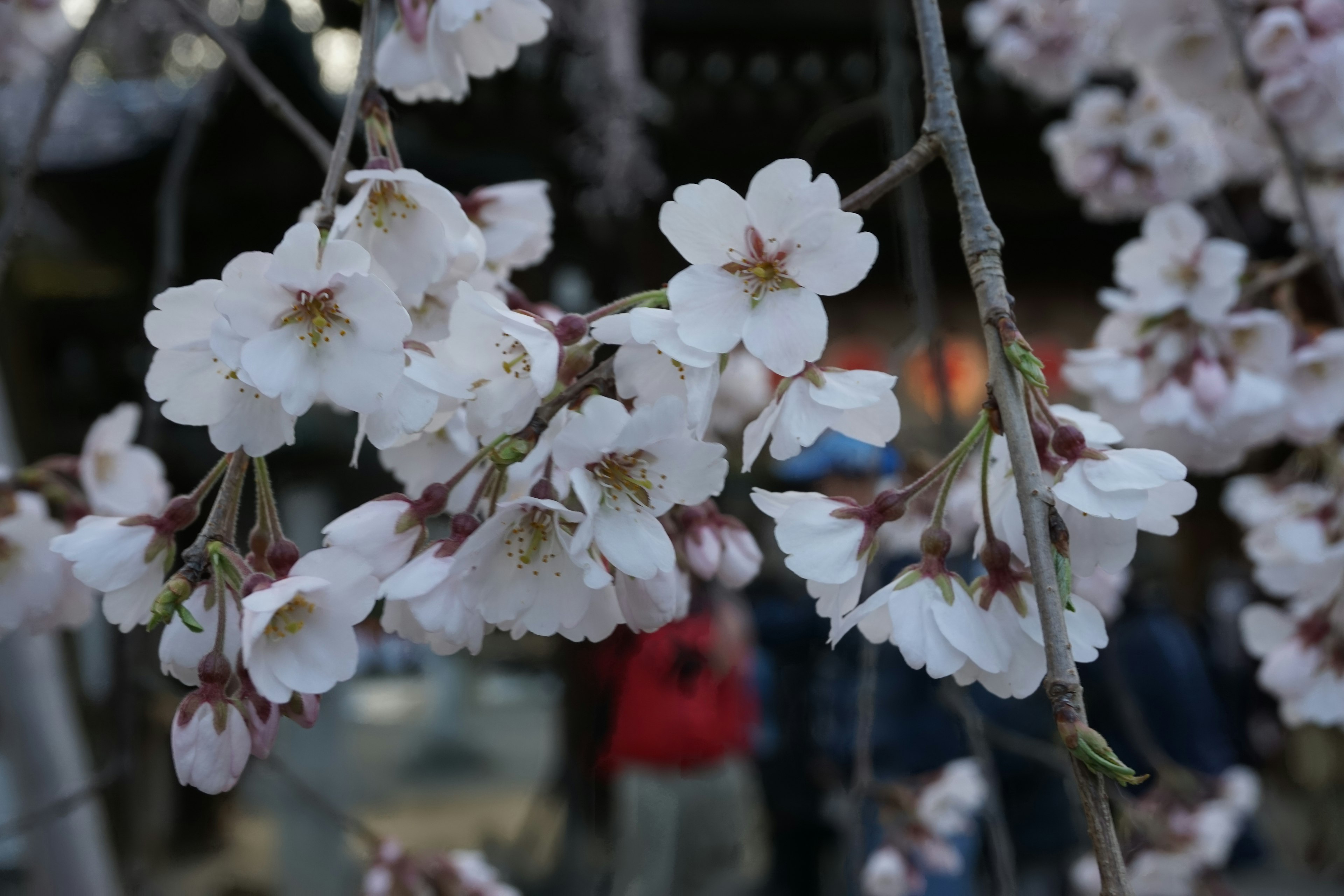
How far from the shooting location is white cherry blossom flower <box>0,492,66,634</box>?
2.71 ft

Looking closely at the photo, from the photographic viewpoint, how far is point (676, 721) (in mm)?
2805

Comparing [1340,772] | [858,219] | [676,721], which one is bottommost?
[1340,772]

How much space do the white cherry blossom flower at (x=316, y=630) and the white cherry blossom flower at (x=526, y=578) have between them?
56 mm

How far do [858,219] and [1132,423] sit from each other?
74cm

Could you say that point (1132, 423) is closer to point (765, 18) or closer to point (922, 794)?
point (922, 794)

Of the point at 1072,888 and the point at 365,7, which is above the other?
the point at 365,7

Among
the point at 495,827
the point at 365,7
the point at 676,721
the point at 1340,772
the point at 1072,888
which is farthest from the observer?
the point at 495,827

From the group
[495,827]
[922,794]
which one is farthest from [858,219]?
[495,827]

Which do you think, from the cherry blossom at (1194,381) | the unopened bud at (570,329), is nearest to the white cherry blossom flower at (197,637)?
the unopened bud at (570,329)

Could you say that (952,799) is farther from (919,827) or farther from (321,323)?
(321,323)

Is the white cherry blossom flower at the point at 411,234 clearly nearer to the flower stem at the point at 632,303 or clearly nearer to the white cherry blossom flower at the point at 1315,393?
the flower stem at the point at 632,303

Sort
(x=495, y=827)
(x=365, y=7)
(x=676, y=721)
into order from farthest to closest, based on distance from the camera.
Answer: (x=495, y=827)
(x=676, y=721)
(x=365, y=7)

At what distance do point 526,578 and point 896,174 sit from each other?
296 mm

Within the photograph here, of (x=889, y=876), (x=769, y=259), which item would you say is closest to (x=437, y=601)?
(x=769, y=259)
